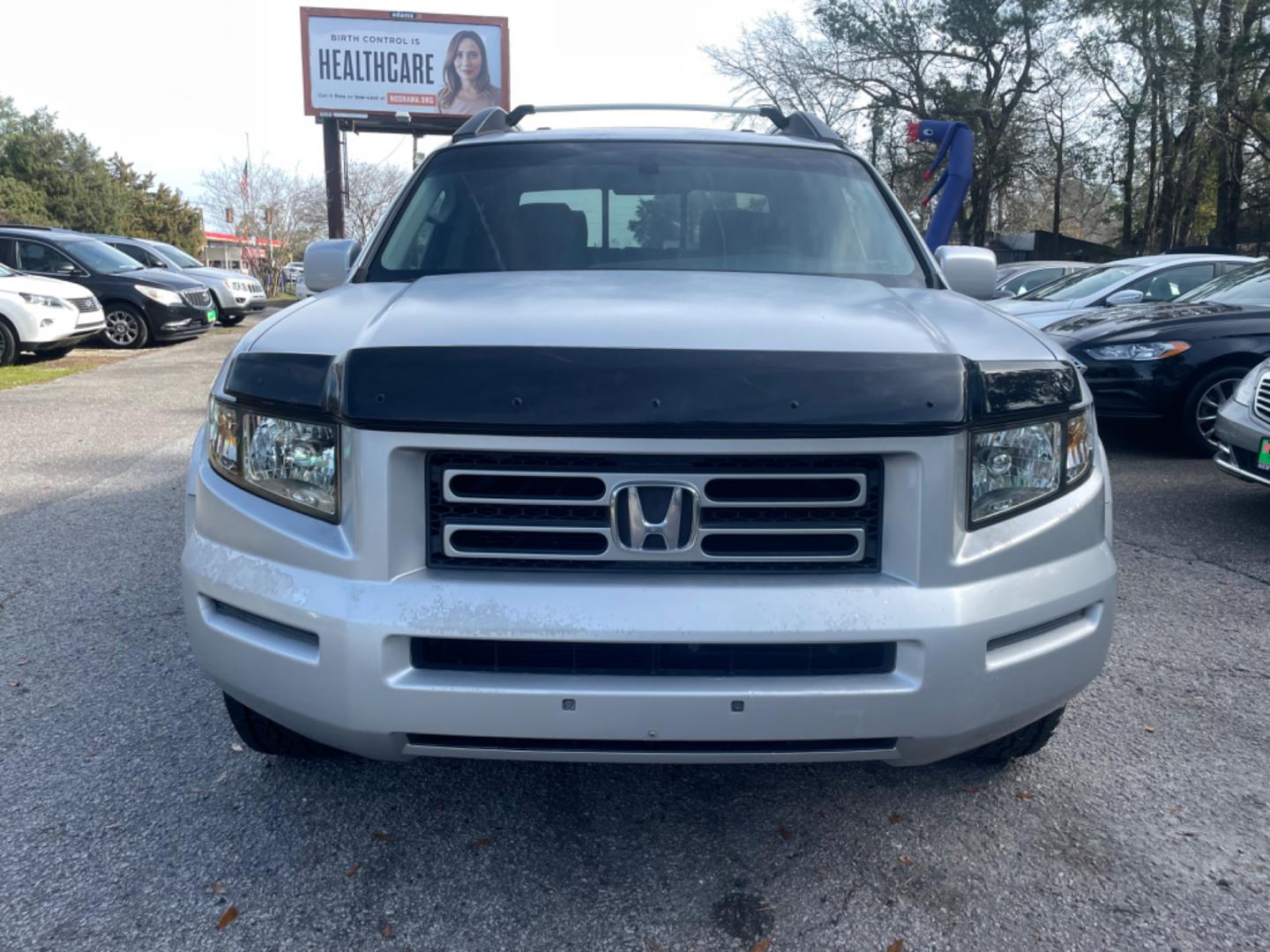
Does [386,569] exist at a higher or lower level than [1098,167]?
lower

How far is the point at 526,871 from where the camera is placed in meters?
2.37

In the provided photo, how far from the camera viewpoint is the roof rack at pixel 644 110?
3.93m

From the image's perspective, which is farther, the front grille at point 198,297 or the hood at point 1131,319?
the front grille at point 198,297

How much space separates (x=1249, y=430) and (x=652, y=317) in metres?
4.53

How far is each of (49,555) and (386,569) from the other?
3.67 meters

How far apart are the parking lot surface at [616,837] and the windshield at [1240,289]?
16.1ft

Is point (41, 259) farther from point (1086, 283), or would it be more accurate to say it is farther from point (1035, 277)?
point (1035, 277)

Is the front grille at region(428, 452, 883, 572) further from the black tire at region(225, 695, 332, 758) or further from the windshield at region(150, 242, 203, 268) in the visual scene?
the windshield at region(150, 242, 203, 268)

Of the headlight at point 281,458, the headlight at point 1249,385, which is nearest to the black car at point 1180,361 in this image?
the headlight at point 1249,385

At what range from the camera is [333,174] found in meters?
29.6

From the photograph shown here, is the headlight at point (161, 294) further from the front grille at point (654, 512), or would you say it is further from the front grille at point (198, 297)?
the front grille at point (654, 512)

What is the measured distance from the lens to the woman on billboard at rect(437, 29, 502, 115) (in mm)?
30266

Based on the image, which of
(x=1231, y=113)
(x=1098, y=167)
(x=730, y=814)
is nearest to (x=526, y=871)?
(x=730, y=814)

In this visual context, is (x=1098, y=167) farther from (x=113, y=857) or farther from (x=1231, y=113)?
(x=113, y=857)
